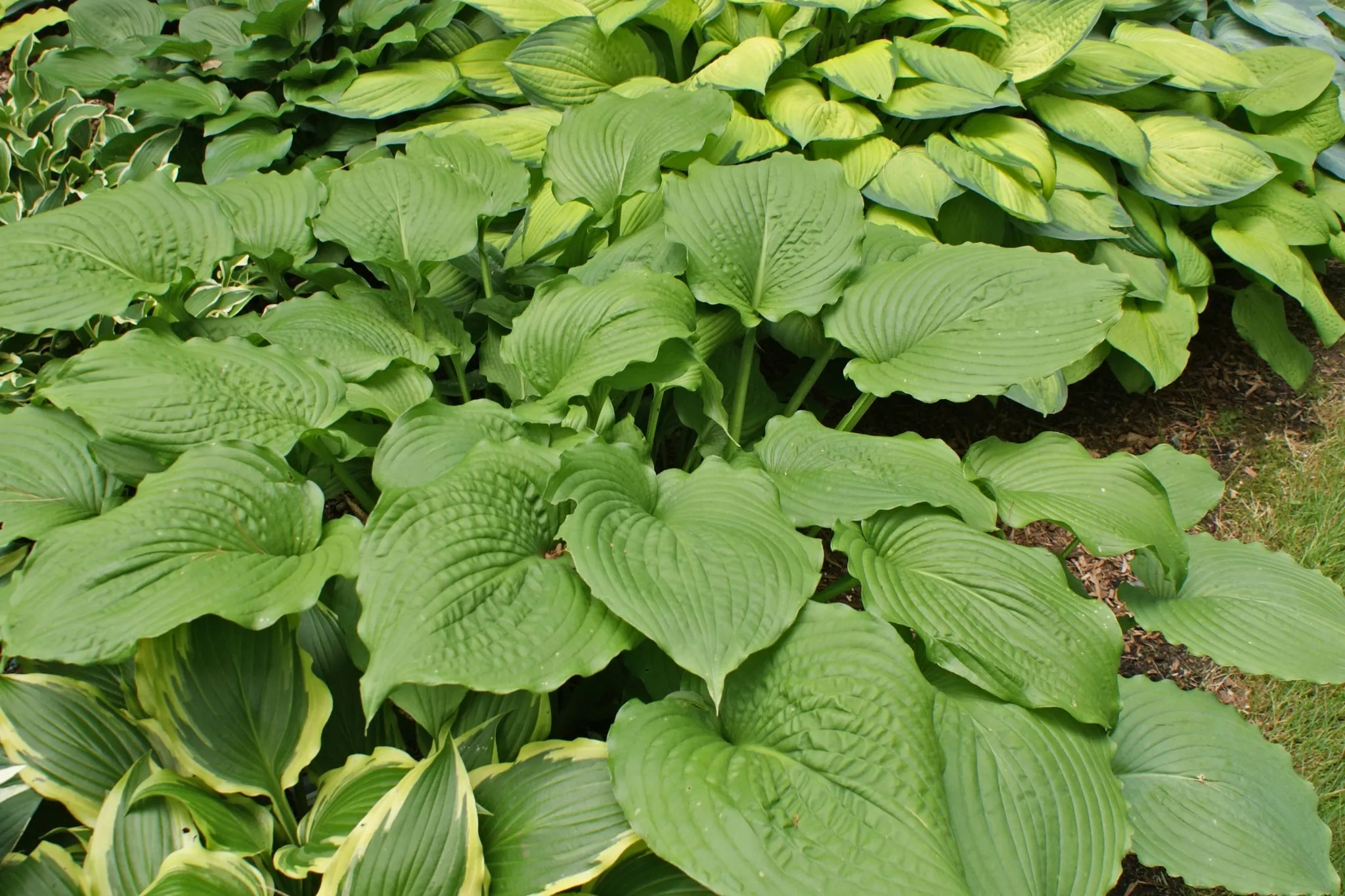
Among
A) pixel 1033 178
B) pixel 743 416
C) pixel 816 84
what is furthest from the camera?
pixel 816 84

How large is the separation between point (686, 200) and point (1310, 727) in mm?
1954

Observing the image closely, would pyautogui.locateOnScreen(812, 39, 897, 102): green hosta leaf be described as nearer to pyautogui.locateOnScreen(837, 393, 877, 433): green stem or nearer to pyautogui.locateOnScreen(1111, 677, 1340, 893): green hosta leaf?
pyautogui.locateOnScreen(837, 393, 877, 433): green stem

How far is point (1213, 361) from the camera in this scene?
3277mm

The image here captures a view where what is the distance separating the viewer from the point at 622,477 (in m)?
1.78

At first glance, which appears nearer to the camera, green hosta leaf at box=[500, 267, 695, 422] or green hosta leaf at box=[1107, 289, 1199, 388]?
green hosta leaf at box=[500, 267, 695, 422]

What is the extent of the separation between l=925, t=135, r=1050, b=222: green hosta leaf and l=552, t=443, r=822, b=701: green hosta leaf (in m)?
1.39

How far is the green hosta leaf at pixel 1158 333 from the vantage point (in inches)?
111

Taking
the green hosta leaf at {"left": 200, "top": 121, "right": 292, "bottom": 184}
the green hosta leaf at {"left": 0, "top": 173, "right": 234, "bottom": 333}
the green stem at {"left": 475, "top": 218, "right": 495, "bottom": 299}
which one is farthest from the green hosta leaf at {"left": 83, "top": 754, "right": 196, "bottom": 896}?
the green hosta leaf at {"left": 200, "top": 121, "right": 292, "bottom": 184}

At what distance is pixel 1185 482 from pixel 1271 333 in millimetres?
1287

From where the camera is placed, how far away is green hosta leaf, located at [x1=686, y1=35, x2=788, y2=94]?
273cm

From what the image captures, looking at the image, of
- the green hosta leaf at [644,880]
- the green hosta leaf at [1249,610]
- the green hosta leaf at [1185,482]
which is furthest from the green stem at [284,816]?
the green hosta leaf at [1185,482]

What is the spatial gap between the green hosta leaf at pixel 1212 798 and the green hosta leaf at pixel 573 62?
2.25m

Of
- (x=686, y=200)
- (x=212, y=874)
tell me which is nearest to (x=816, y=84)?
(x=686, y=200)

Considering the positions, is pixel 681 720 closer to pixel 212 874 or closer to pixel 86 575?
pixel 212 874
